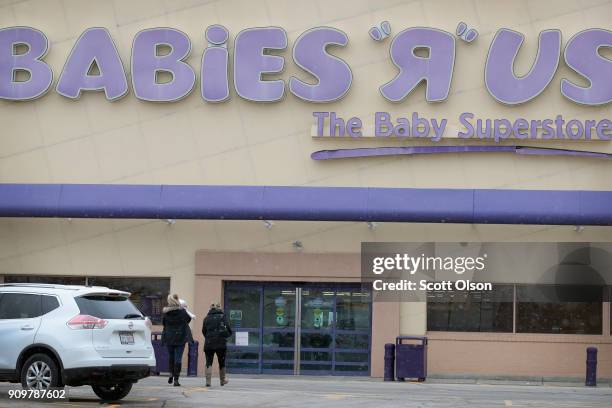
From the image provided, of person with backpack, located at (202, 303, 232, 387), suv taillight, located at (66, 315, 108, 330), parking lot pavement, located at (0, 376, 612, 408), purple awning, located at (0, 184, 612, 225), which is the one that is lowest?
parking lot pavement, located at (0, 376, 612, 408)

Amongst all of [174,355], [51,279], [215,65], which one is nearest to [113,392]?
[174,355]

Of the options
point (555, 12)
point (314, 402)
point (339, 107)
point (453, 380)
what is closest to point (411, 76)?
point (339, 107)

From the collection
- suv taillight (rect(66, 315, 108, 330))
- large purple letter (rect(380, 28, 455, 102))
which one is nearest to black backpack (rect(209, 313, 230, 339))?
suv taillight (rect(66, 315, 108, 330))

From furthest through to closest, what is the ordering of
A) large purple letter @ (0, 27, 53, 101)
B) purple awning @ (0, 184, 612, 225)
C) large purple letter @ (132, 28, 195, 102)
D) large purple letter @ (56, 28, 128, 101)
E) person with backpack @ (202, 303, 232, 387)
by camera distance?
large purple letter @ (0, 27, 53, 101) → large purple letter @ (56, 28, 128, 101) → large purple letter @ (132, 28, 195, 102) → purple awning @ (0, 184, 612, 225) → person with backpack @ (202, 303, 232, 387)

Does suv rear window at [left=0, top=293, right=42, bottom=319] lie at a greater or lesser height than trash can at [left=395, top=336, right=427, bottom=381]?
greater

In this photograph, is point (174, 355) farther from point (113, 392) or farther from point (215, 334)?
point (113, 392)

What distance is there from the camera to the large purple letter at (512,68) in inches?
1129

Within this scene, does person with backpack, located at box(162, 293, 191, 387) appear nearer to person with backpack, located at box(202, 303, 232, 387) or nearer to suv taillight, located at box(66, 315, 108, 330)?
person with backpack, located at box(202, 303, 232, 387)

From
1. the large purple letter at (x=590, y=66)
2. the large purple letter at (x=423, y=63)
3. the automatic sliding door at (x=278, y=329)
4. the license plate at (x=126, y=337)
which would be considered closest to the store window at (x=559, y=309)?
the large purple letter at (x=590, y=66)

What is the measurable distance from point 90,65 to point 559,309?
1442cm

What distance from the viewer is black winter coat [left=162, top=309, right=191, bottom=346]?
22906 millimetres

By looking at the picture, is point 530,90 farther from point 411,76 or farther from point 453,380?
point 453,380

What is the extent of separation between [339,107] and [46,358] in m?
14.5

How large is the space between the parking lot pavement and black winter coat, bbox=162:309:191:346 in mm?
949
